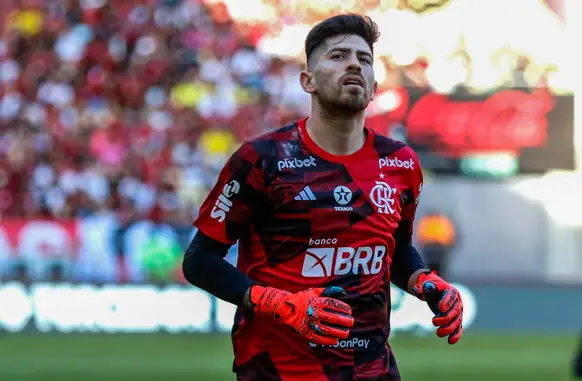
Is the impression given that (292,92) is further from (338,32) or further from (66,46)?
(338,32)

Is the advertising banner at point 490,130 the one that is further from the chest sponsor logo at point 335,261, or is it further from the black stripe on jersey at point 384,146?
the chest sponsor logo at point 335,261

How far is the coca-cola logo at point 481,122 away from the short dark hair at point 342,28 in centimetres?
1504

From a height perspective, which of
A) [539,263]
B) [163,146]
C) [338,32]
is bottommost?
[338,32]

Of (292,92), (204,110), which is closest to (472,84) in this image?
(292,92)

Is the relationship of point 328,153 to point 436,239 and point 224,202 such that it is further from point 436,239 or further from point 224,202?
point 436,239

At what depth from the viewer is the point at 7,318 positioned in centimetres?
1509

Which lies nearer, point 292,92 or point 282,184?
point 282,184

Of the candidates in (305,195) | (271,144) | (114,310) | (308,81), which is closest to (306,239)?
(305,195)

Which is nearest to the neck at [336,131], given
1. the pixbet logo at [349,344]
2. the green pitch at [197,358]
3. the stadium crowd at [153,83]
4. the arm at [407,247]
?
the arm at [407,247]

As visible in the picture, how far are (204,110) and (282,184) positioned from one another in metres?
15.1

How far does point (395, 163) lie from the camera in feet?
15.5

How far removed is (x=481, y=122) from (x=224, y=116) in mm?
4509

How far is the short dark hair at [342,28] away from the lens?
4613 millimetres

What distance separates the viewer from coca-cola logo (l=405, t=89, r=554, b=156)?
19734mm
